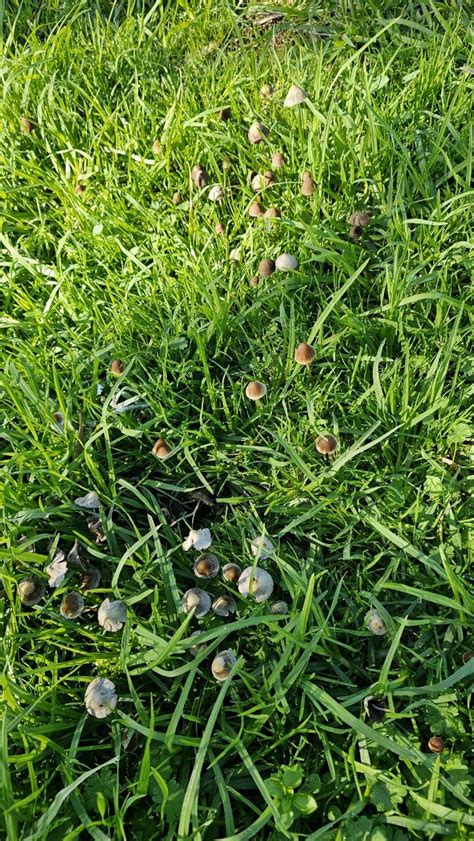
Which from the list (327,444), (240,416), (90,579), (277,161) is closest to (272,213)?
(277,161)

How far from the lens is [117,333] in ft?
6.86

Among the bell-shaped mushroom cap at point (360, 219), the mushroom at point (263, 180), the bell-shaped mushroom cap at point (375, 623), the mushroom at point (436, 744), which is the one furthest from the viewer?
the mushroom at point (263, 180)

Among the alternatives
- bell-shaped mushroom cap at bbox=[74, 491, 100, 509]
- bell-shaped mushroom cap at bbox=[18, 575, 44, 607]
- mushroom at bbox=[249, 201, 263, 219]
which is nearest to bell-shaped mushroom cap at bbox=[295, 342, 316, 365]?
mushroom at bbox=[249, 201, 263, 219]

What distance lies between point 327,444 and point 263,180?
97 cm

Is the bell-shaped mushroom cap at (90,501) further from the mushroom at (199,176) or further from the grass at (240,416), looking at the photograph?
the mushroom at (199,176)

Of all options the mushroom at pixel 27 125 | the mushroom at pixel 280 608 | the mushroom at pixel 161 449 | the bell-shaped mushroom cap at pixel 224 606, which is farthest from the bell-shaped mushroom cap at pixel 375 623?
the mushroom at pixel 27 125

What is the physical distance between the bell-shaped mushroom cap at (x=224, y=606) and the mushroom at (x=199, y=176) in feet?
4.53

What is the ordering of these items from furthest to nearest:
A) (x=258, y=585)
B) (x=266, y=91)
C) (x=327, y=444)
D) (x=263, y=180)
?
(x=266, y=91)
(x=263, y=180)
(x=327, y=444)
(x=258, y=585)

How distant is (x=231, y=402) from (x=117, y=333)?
418 mm

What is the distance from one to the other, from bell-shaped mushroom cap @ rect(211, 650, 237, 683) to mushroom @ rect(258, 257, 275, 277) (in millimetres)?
1095

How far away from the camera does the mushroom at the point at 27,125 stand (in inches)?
98.4

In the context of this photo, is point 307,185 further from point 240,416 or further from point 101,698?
point 101,698

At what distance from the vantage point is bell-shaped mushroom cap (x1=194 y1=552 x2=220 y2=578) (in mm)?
1681

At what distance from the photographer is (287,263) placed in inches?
80.7
